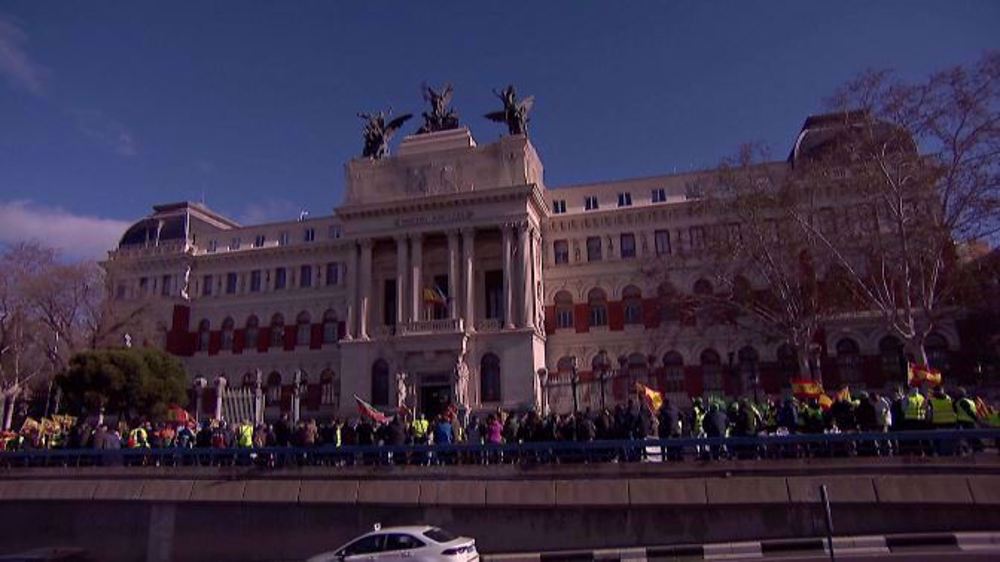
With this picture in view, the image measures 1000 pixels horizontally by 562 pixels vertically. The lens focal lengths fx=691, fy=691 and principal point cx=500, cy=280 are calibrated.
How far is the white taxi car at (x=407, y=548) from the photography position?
14.3 meters

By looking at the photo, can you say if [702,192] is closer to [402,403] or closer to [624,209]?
[624,209]

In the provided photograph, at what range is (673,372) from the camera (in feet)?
153

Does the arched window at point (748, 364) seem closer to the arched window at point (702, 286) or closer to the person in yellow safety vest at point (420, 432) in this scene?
the arched window at point (702, 286)

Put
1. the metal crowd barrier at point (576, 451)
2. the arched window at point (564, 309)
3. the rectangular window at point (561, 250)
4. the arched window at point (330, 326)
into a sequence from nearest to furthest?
1. the metal crowd barrier at point (576, 451)
2. the arched window at point (564, 309)
3. the rectangular window at point (561, 250)
4. the arched window at point (330, 326)

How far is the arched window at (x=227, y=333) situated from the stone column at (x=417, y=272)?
752 inches

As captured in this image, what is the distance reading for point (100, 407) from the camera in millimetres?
43000

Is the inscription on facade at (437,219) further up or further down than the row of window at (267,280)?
further up

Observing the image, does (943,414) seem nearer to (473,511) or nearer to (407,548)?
(473,511)

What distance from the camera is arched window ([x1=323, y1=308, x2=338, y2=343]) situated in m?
54.2

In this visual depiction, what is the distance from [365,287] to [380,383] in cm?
683

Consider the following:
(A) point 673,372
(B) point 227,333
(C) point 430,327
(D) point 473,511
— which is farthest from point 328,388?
(D) point 473,511

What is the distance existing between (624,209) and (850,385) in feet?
61.4

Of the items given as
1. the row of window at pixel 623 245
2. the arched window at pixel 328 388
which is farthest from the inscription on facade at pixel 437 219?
the arched window at pixel 328 388

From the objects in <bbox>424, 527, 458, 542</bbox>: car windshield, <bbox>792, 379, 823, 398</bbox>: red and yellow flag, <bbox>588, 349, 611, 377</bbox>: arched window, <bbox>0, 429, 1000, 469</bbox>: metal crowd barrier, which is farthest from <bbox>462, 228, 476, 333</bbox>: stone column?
<bbox>424, 527, 458, 542</bbox>: car windshield
